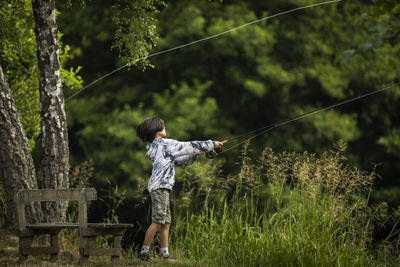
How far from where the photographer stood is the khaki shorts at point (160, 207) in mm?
5512

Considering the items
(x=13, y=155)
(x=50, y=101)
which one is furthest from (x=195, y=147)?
(x=13, y=155)

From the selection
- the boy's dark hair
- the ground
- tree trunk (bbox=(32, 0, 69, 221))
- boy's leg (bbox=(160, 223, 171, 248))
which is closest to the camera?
the ground

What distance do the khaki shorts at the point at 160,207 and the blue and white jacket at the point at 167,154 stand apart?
56 millimetres

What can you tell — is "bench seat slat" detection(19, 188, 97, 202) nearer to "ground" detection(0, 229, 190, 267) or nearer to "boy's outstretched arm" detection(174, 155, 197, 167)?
"ground" detection(0, 229, 190, 267)

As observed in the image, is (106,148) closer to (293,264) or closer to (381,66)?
(381,66)

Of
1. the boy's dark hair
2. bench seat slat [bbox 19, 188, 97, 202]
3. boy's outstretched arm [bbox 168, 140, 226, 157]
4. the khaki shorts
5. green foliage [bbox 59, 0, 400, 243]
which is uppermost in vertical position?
green foliage [bbox 59, 0, 400, 243]

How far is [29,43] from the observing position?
871 centimetres

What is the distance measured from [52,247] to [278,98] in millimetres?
7506

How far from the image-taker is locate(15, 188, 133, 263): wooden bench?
18.0ft

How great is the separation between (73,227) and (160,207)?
80 centimetres

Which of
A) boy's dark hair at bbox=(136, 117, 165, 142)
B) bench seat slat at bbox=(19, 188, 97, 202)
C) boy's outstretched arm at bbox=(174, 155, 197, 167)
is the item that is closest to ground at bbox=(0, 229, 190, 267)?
bench seat slat at bbox=(19, 188, 97, 202)

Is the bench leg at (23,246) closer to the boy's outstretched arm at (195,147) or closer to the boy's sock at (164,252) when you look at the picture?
the boy's sock at (164,252)

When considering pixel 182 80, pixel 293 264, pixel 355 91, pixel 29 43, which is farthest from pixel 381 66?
pixel 293 264

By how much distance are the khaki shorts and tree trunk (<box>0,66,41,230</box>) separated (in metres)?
1.90
